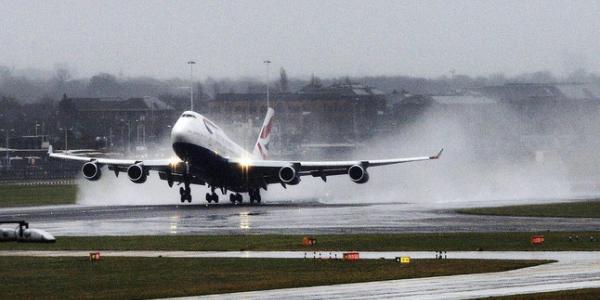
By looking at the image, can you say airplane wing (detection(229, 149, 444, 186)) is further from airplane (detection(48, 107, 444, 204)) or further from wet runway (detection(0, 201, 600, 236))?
wet runway (detection(0, 201, 600, 236))

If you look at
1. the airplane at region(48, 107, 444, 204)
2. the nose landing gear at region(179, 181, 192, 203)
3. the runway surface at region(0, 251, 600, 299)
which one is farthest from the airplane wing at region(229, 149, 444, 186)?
the runway surface at region(0, 251, 600, 299)

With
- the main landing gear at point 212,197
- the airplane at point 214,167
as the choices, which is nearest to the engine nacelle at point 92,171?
the airplane at point 214,167

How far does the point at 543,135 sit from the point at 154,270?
11833 centimetres

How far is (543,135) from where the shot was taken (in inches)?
6363

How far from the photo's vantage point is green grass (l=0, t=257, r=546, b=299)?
42.8 metres

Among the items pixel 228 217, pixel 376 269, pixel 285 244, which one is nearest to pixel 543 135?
pixel 228 217

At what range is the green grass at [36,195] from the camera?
111 m

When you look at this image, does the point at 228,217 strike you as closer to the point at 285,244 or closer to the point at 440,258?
the point at 285,244

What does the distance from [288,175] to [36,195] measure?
32521 mm

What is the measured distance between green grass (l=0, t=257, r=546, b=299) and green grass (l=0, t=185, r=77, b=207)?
→ 56.6 m

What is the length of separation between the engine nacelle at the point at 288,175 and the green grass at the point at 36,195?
20.4m

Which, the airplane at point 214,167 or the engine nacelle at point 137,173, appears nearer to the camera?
the airplane at point 214,167

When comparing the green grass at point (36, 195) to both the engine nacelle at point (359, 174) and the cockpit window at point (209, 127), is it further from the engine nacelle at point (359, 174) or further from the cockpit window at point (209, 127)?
the engine nacelle at point (359, 174)

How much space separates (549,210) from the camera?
279 ft
